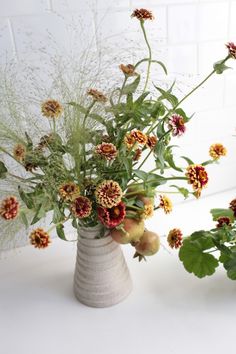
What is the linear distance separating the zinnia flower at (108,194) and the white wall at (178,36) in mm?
279

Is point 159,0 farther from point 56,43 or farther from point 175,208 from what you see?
point 175,208

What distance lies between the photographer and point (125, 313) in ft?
2.30

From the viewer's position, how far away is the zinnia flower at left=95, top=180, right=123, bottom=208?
22.0 inches

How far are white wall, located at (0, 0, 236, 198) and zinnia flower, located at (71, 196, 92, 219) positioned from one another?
1.01 ft

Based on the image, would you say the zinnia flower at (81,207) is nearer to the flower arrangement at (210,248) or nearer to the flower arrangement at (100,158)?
the flower arrangement at (100,158)

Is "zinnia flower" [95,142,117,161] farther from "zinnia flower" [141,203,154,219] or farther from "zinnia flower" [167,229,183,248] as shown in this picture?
"zinnia flower" [167,229,183,248]

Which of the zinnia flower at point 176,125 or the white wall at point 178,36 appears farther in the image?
the white wall at point 178,36

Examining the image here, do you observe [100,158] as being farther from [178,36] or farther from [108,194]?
Answer: [178,36]

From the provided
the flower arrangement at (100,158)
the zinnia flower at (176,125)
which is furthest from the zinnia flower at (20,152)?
the zinnia flower at (176,125)

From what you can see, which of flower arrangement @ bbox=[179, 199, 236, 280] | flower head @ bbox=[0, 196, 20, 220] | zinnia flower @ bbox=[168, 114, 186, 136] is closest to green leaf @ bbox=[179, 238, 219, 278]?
flower arrangement @ bbox=[179, 199, 236, 280]

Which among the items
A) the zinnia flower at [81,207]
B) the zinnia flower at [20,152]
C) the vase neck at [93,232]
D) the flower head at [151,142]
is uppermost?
the zinnia flower at [20,152]

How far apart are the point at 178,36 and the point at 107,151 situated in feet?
1.57

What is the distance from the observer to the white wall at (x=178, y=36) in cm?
76

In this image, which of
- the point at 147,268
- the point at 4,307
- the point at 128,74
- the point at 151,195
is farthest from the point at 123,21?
the point at 4,307
